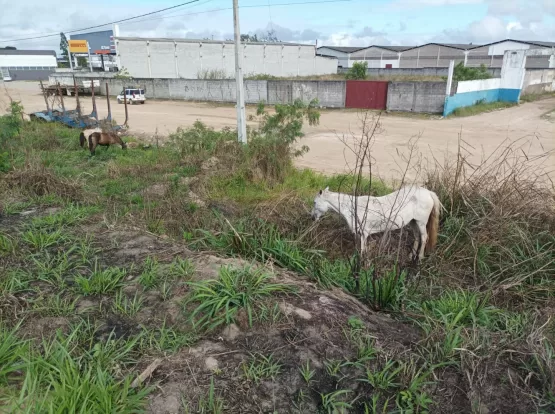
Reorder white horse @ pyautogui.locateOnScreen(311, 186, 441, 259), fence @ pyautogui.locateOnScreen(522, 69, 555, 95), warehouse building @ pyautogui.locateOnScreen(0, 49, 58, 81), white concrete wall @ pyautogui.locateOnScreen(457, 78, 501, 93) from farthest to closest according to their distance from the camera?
warehouse building @ pyautogui.locateOnScreen(0, 49, 58, 81) < fence @ pyautogui.locateOnScreen(522, 69, 555, 95) < white concrete wall @ pyautogui.locateOnScreen(457, 78, 501, 93) < white horse @ pyautogui.locateOnScreen(311, 186, 441, 259)

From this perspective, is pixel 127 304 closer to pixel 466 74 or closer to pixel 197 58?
pixel 466 74

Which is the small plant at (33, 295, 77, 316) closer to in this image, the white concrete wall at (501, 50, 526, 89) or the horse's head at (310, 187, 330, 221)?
the horse's head at (310, 187, 330, 221)

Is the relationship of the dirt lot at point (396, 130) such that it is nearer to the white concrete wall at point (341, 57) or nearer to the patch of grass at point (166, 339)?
the patch of grass at point (166, 339)

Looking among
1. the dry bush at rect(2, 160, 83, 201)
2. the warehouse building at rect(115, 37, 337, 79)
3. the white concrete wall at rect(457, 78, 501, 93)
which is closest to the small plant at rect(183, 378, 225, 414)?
the dry bush at rect(2, 160, 83, 201)

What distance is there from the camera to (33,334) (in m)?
2.55

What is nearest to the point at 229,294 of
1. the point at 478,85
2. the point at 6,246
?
the point at 6,246

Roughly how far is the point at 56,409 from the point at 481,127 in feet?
64.9

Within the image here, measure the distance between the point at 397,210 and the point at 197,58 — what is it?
41.1 meters

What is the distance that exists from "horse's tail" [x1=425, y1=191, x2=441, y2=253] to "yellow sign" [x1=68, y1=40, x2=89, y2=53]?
60551 mm

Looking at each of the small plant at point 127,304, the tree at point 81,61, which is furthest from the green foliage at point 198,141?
the tree at point 81,61

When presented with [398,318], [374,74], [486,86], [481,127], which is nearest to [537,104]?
[486,86]

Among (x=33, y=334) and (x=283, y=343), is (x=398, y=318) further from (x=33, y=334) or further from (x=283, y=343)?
(x=33, y=334)

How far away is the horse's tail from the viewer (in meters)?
4.66

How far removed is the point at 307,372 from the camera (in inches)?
87.8
